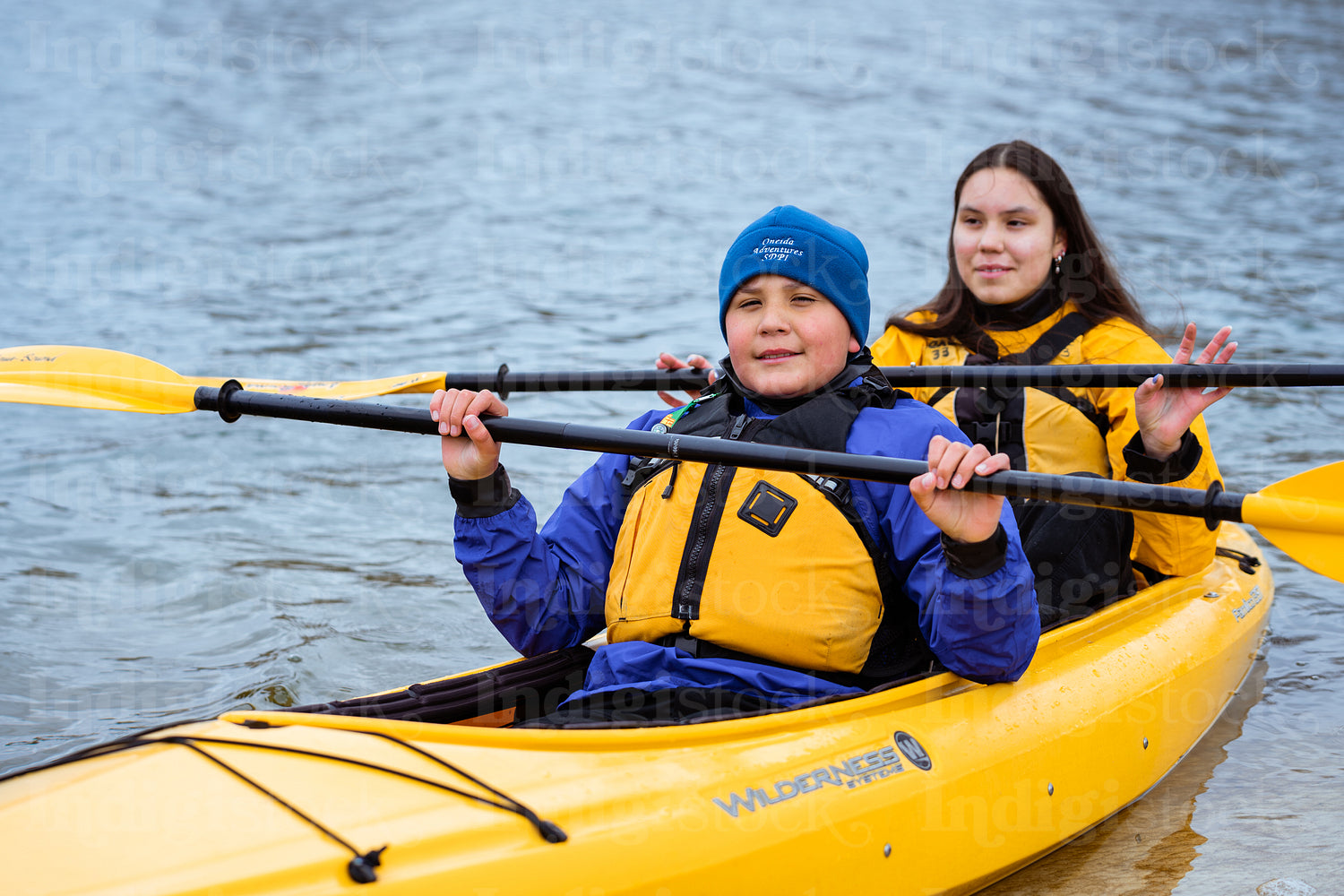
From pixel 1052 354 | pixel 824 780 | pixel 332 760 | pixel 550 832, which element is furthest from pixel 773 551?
pixel 1052 354

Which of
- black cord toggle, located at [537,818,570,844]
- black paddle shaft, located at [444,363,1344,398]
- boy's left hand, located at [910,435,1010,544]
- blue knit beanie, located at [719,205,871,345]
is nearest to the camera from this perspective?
black cord toggle, located at [537,818,570,844]

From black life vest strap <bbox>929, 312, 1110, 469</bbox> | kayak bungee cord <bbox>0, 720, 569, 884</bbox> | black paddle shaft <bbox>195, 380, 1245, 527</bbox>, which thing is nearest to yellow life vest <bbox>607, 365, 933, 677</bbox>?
black paddle shaft <bbox>195, 380, 1245, 527</bbox>

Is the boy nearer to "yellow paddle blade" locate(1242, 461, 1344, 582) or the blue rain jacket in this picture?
the blue rain jacket

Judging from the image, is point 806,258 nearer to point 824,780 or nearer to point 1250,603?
point 824,780

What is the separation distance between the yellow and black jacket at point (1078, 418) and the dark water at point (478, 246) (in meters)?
0.64

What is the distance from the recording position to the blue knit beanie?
2260 millimetres

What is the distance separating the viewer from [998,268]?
3277 millimetres

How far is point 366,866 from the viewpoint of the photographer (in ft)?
5.42

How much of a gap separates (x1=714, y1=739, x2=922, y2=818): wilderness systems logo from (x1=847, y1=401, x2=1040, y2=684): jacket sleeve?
227 mm

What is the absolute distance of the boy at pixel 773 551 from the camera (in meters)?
2.16

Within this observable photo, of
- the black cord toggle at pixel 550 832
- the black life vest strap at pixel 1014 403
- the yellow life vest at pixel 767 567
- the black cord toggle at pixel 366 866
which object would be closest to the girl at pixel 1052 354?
the black life vest strap at pixel 1014 403

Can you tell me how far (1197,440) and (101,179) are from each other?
12262 millimetres

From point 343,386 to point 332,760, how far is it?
5.14 feet

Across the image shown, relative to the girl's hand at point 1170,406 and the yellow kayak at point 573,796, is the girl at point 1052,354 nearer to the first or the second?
the girl's hand at point 1170,406
